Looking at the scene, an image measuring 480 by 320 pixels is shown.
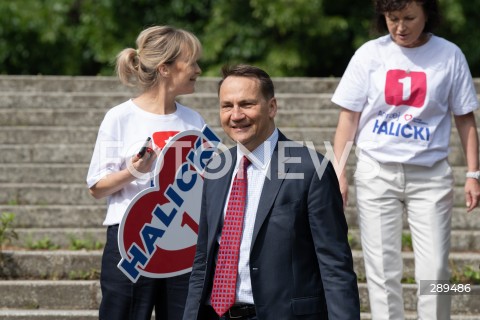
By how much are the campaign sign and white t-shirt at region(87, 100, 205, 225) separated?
8 cm

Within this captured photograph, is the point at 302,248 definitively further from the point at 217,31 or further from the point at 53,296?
the point at 217,31

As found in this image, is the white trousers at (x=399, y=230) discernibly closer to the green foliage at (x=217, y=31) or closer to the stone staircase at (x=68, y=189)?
the stone staircase at (x=68, y=189)

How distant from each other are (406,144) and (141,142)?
1364 mm

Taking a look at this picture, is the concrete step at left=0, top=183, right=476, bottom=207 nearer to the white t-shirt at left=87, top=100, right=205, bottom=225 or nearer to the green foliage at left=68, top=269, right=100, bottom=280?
the green foliage at left=68, top=269, right=100, bottom=280

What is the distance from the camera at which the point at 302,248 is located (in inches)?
144

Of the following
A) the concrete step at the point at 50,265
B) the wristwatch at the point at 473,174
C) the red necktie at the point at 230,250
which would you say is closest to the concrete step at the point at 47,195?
the concrete step at the point at 50,265

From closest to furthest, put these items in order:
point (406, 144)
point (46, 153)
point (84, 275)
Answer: point (406, 144) → point (84, 275) → point (46, 153)

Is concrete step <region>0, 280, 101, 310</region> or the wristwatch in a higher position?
the wristwatch

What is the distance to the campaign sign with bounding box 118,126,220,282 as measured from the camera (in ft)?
14.8

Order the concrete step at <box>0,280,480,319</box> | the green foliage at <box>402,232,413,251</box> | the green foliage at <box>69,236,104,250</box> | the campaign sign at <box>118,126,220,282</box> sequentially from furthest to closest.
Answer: the green foliage at <box>69,236,104,250</box> < the green foliage at <box>402,232,413,251</box> < the concrete step at <box>0,280,480,319</box> < the campaign sign at <box>118,126,220,282</box>

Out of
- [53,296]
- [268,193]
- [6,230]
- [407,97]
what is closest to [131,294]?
[268,193]

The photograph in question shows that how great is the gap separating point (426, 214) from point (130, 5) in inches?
416

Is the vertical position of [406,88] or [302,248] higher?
[406,88]

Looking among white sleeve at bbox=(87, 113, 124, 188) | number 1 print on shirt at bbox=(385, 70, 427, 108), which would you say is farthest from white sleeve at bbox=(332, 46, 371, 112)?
white sleeve at bbox=(87, 113, 124, 188)
